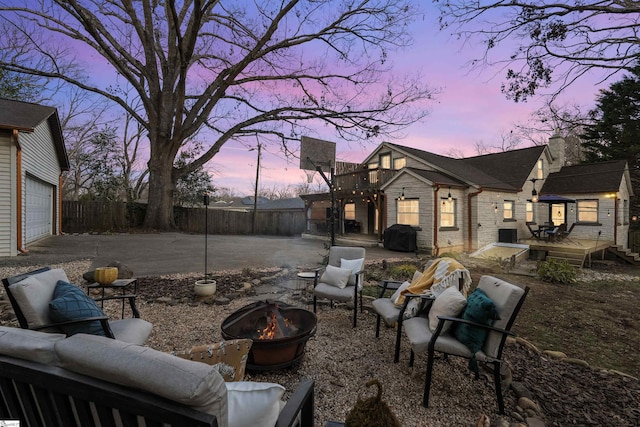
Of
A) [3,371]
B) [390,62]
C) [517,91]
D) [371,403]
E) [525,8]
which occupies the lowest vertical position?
[371,403]

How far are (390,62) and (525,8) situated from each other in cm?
795

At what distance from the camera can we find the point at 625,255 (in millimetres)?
12984

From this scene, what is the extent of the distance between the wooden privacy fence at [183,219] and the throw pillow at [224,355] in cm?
1572

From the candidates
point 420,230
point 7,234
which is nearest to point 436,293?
point 420,230

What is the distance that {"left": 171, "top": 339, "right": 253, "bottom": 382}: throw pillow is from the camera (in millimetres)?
1922

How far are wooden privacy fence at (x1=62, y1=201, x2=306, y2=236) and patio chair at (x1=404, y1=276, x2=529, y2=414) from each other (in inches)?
642

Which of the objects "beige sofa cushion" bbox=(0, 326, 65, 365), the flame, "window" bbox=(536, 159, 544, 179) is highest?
"window" bbox=(536, 159, 544, 179)

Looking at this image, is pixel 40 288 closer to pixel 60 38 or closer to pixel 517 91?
pixel 517 91

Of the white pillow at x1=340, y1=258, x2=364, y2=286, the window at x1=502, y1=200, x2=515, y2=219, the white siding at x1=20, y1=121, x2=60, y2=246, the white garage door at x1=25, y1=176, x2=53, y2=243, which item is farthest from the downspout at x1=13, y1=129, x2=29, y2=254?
the window at x1=502, y1=200, x2=515, y2=219

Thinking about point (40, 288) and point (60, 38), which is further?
point (60, 38)

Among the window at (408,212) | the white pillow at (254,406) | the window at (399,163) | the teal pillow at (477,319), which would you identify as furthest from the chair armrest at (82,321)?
the window at (399,163)

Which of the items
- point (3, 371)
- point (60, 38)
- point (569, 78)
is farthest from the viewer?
point (60, 38)

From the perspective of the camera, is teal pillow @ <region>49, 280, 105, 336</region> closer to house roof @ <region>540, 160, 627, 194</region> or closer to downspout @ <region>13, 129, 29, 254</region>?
downspout @ <region>13, 129, 29, 254</region>

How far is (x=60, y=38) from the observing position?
13.9 meters
